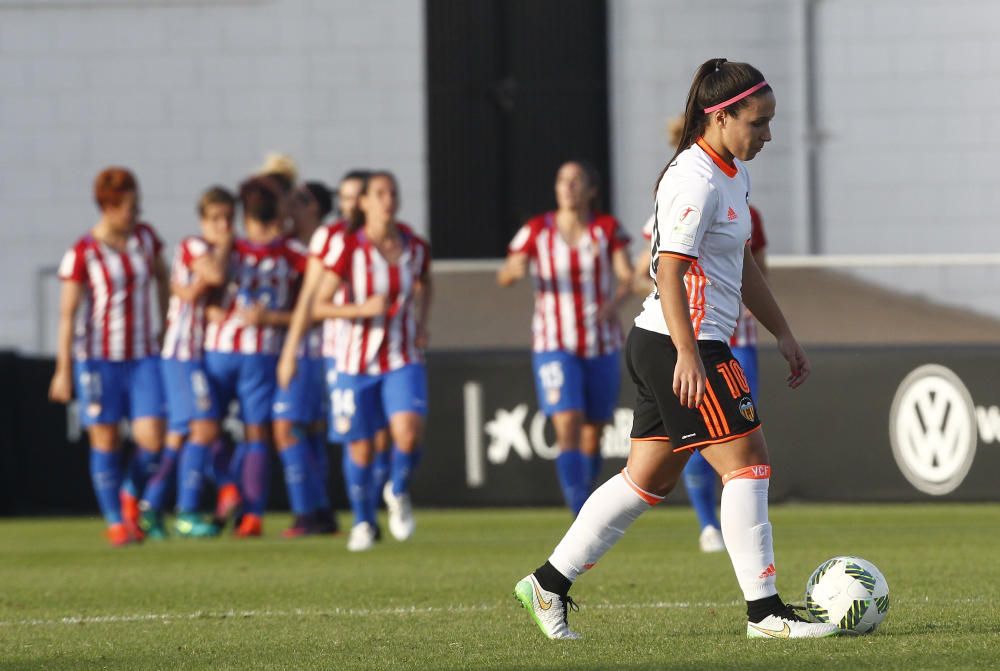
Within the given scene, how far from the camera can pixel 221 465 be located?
400 inches

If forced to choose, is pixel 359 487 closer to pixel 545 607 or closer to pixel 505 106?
pixel 545 607

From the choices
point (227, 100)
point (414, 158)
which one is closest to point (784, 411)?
point (414, 158)

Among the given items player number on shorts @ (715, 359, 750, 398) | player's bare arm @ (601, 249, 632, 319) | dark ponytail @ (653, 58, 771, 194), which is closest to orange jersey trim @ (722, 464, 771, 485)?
player number on shorts @ (715, 359, 750, 398)

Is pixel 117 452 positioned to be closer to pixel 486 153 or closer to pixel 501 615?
pixel 501 615

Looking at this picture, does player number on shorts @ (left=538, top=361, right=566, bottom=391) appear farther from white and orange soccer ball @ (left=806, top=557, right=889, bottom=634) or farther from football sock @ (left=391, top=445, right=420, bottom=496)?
white and orange soccer ball @ (left=806, top=557, right=889, bottom=634)

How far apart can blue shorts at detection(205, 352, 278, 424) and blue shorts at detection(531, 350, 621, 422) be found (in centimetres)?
141

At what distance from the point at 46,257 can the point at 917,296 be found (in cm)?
706

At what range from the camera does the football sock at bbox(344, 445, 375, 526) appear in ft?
27.6

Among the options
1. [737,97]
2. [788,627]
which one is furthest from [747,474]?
[737,97]

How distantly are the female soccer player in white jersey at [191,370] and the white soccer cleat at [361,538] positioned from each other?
51.9 inches

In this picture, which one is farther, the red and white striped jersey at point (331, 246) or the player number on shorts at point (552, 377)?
the player number on shorts at point (552, 377)

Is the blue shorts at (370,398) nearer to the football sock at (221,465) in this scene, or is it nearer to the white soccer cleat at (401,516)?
the white soccer cleat at (401,516)

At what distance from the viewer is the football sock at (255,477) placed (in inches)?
Answer: 363

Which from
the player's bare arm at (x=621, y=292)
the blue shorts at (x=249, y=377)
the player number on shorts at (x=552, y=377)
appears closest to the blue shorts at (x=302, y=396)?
the blue shorts at (x=249, y=377)
